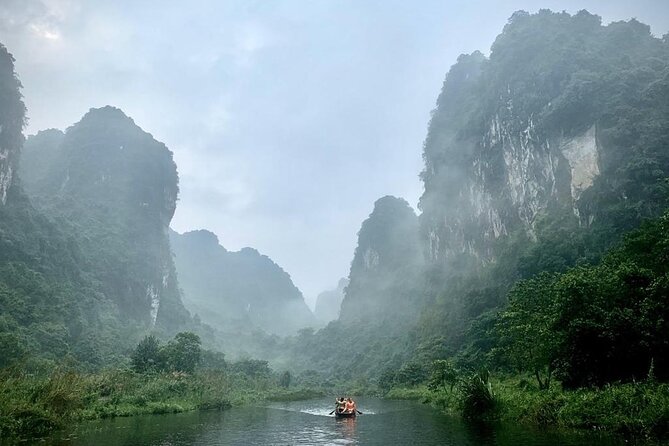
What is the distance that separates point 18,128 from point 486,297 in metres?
64.2

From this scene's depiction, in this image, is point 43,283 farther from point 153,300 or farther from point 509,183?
point 509,183

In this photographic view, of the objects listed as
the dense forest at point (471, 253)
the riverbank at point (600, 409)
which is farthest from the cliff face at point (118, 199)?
the riverbank at point (600, 409)

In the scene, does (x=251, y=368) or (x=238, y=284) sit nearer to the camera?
(x=251, y=368)

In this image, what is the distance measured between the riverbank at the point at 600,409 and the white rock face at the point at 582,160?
3243cm

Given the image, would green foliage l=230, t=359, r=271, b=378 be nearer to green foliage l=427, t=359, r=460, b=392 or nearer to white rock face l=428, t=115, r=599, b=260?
green foliage l=427, t=359, r=460, b=392

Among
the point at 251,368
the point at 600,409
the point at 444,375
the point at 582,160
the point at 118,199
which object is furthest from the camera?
the point at 118,199

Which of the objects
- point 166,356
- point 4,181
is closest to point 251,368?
point 166,356

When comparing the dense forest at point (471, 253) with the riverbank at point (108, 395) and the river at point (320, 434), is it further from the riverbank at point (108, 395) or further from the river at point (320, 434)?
the river at point (320, 434)

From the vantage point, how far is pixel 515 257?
53375 mm

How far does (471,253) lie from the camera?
6994 cm

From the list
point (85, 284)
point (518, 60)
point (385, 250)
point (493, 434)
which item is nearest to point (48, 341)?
point (85, 284)

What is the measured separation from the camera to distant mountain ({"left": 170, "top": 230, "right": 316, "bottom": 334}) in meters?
165

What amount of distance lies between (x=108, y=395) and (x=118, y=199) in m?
69.5

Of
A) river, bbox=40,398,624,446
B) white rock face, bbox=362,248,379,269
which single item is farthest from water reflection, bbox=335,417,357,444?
white rock face, bbox=362,248,379,269
